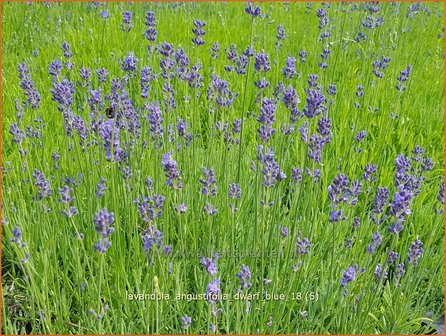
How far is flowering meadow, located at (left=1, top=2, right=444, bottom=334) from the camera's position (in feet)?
6.75

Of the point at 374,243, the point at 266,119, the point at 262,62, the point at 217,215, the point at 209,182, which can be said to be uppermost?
the point at 262,62

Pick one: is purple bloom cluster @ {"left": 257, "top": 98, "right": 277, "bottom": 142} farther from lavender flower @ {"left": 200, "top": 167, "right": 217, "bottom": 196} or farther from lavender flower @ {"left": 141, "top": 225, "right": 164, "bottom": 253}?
lavender flower @ {"left": 141, "top": 225, "right": 164, "bottom": 253}

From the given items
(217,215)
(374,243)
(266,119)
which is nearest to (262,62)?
(266,119)

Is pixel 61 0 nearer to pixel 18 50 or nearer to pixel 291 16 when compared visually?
pixel 18 50

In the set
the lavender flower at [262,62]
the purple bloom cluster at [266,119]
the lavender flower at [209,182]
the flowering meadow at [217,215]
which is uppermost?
the lavender flower at [262,62]

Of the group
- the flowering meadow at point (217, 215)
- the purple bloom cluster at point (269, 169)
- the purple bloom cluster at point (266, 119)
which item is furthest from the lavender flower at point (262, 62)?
the purple bloom cluster at point (269, 169)

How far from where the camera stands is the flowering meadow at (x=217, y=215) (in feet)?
6.75

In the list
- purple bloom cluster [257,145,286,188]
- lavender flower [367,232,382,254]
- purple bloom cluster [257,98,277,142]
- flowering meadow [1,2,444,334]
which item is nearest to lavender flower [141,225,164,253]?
flowering meadow [1,2,444,334]

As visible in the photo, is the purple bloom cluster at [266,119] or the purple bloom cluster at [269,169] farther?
the purple bloom cluster at [266,119]

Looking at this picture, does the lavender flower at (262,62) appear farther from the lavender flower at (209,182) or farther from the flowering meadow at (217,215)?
the lavender flower at (209,182)

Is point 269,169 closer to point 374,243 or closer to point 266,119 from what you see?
point 266,119

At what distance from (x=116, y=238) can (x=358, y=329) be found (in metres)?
1.13

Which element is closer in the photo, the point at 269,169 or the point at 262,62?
the point at 269,169

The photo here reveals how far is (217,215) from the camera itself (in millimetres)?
2662
